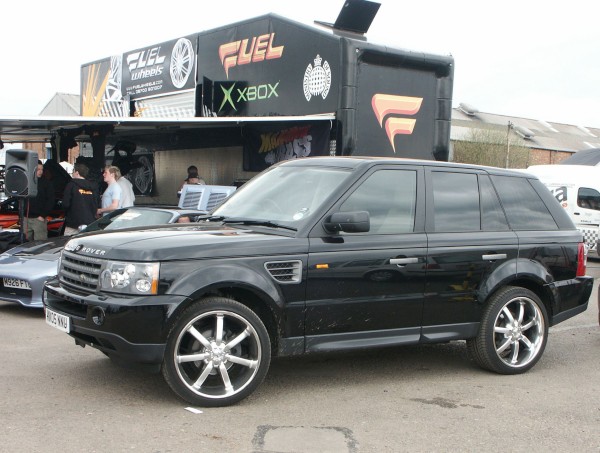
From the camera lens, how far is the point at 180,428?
192 inches

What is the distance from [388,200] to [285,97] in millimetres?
7918

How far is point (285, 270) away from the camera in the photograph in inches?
217

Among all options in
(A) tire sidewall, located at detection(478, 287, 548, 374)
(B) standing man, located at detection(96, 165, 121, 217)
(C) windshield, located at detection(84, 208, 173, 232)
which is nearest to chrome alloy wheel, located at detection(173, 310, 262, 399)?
(A) tire sidewall, located at detection(478, 287, 548, 374)

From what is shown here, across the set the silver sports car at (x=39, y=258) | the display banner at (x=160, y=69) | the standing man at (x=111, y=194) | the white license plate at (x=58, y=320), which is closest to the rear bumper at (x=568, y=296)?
the white license plate at (x=58, y=320)

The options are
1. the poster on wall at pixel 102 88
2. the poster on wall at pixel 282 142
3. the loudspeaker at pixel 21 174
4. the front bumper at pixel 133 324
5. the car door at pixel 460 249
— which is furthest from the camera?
the poster on wall at pixel 102 88

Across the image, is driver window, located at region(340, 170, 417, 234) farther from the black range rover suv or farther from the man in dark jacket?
the man in dark jacket

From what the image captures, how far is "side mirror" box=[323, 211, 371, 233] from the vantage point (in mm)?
5547

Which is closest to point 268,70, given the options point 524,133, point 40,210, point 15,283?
point 40,210

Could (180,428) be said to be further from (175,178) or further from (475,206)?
(175,178)

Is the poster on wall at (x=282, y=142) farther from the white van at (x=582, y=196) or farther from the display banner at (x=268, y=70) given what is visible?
the white van at (x=582, y=196)

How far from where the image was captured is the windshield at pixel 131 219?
30.7 ft

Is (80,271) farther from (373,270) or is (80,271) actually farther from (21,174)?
(21,174)

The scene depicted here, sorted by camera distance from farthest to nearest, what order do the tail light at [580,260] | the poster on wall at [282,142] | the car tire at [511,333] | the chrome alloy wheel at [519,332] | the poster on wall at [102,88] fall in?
the poster on wall at [102,88] < the poster on wall at [282,142] < the tail light at [580,260] < the chrome alloy wheel at [519,332] < the car tire at [511,333]

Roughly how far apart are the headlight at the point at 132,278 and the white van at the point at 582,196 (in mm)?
14523
